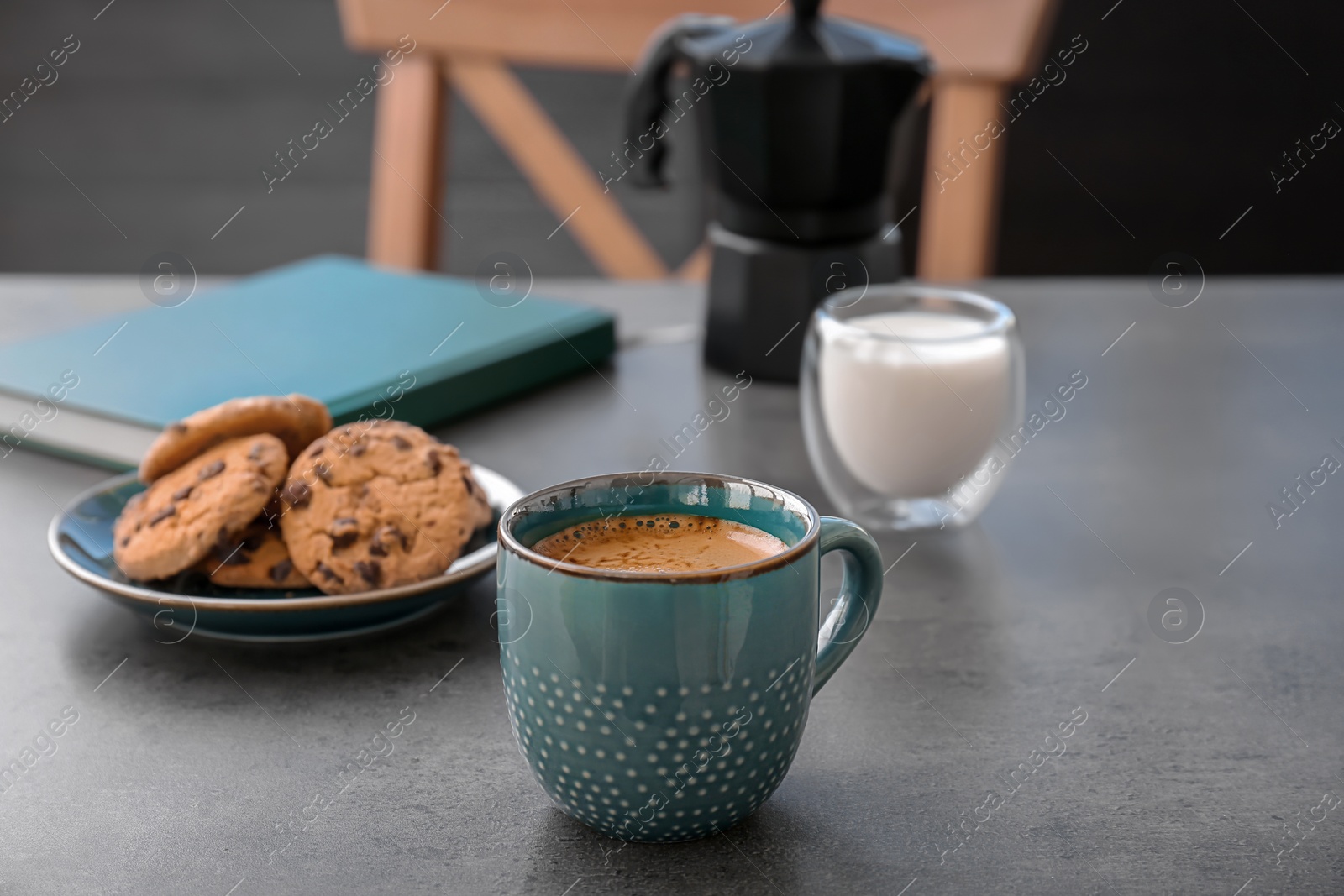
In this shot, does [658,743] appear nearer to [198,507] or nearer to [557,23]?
[198,507]

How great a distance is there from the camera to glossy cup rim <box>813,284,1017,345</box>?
0.72 metres

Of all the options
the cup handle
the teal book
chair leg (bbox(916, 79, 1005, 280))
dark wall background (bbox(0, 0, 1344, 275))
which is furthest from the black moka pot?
dark wall background (bbox(0, 0, 1344, 275))

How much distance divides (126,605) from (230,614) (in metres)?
0.05

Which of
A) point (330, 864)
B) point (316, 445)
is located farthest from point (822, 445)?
point (330, 864)

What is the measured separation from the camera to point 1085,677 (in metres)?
0.55

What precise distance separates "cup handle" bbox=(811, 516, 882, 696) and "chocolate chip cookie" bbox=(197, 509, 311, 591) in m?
0.24

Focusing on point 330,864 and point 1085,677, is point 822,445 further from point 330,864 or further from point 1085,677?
point 330,864

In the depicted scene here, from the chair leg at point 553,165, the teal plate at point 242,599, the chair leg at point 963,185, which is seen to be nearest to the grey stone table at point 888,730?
the teal plate at point 242,599

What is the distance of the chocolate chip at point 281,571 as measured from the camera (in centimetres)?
56

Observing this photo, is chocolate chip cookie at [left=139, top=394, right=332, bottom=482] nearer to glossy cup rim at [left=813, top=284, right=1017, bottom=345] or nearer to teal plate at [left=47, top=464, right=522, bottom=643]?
teal plate at [left=47, top=464, right=522, bottom=643]

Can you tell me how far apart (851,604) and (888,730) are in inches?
2.7

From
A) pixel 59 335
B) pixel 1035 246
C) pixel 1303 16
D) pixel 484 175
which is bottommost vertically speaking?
pixel 1035 246

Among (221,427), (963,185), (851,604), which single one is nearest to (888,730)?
(851,604)

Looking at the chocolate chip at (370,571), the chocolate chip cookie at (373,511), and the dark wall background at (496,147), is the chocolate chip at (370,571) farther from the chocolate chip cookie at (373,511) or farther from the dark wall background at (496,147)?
the dark wall background at (496,147)
